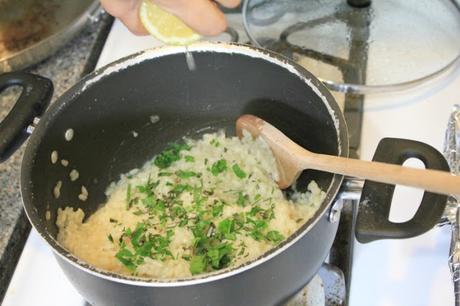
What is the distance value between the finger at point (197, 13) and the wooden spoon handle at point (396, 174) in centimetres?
19

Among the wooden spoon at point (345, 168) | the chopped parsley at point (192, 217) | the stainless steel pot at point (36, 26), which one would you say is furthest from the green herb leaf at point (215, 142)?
the stainless steel pot at point (36, 26)

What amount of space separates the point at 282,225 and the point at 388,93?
11.3 inches

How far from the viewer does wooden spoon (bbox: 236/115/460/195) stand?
0.51 m

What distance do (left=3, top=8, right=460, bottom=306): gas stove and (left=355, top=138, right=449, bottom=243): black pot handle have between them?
14 cm

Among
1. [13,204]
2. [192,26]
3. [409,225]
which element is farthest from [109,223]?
[409,225]

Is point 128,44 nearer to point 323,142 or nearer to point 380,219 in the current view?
point 323,142

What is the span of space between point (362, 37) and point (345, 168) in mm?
439

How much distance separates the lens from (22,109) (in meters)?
0.69

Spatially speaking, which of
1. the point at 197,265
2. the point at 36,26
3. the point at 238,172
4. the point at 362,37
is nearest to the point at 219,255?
the point at 197,265

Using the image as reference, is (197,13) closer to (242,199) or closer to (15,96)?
(242,199)

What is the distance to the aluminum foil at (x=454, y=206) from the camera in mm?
625

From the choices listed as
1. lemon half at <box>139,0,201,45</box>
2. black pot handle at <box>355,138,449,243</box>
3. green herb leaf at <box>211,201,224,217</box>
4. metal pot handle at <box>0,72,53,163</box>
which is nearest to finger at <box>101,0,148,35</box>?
lemon half at <box>139,0,201,45</box>

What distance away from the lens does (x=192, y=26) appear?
0.65 metres

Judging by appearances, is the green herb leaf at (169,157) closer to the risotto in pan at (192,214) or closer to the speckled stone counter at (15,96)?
the risotto in pan at (192,214)
